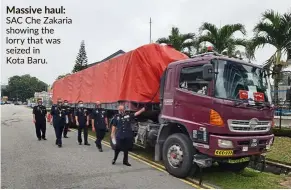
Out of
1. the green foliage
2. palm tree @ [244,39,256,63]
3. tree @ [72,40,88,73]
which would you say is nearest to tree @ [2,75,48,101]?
tree @ [72,40,88,73]

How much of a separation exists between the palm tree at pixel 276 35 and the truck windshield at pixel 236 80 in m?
8.90

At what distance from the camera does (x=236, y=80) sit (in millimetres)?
6734

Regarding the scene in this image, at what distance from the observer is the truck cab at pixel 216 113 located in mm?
6349

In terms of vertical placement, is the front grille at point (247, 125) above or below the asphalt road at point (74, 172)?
above

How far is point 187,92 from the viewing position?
7.18 metres

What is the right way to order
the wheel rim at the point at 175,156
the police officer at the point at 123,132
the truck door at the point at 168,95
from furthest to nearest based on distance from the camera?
the police officer at the point at 123,132
the truck door at the point at 168,95
the wheel rim at the point at 175,156

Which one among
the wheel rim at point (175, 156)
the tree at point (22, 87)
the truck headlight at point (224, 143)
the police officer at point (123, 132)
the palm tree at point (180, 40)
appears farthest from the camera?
the tree at point (22, 87)

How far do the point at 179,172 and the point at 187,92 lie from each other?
5.91 ft

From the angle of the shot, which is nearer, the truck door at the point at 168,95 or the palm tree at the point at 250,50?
the truck door at the point at 168,95

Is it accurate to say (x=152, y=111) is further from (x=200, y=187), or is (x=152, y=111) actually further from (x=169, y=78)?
(x=200, y=187)

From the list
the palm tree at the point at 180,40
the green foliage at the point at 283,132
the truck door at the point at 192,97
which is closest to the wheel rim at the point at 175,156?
the truck door at the point at 192,97

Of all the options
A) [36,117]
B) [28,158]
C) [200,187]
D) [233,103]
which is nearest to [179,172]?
[200,187]

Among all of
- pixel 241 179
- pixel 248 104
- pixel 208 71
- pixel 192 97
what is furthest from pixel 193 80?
pixel 241 179

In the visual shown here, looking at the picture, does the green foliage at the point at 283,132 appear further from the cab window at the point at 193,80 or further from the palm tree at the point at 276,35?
the cab window at the point at 193,80
